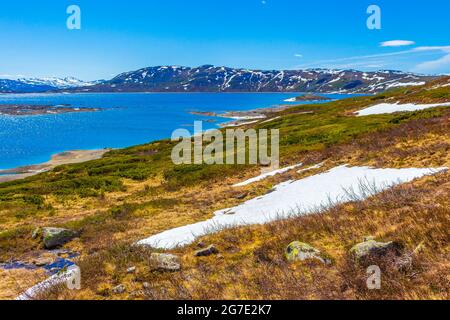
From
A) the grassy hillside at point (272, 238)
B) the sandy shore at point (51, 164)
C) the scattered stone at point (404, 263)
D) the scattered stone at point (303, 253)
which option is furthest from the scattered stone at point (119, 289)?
the sandy shore at point (51, 164)

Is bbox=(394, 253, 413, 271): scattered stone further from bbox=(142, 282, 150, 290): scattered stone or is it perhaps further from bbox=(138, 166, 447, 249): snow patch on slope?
bbox=(138, 166, 447, 249): snow patch on slope

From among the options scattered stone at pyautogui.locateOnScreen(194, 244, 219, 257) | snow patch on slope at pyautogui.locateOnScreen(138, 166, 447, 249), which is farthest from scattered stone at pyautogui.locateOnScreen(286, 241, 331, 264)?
snow patch on slope at pyautogui.locateOnScreen(138, 166, 447, 249)

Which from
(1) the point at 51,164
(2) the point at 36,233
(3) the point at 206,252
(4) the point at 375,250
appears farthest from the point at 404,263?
(1) the point at 51,164

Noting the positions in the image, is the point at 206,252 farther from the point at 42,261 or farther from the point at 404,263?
the point at 42,261

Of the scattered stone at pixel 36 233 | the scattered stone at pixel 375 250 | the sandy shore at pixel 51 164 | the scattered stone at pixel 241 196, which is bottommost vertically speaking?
the sandy shore at pixel 51 164

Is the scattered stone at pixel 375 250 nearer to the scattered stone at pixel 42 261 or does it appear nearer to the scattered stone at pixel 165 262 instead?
the scattered stone at pixel 165 262
